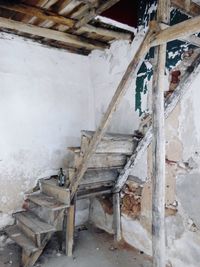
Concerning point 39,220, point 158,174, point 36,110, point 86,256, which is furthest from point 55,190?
point 158,174

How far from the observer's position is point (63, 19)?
287 centimetres

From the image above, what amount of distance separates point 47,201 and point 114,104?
1.53 m

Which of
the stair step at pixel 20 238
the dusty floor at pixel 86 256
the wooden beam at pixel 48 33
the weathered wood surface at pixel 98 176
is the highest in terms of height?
the wooden beam at pixel 48 33

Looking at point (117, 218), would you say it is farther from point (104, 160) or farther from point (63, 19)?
point (63, 19)

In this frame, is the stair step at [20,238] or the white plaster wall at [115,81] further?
the white plaster wall at [115,81]

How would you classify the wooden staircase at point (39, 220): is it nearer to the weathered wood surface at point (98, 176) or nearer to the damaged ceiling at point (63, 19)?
the weathered wood surface at point (98, 176)

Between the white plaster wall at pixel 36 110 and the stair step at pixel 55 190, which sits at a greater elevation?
the white plaster wall at pixel 36 110

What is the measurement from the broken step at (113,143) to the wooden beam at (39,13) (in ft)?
4.14

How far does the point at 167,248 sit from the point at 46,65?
282 centimetres

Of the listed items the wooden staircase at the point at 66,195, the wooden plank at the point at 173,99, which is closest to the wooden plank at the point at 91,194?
the wooden staircase at the point at 66,195

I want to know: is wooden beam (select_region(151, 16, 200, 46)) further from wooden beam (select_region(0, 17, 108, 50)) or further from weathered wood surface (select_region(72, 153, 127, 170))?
wooden beam (select_region(0, 17, 108, 50))

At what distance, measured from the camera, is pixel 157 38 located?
6.48 ft

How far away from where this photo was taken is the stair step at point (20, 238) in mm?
2812

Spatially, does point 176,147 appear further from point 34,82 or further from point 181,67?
point 34,82
